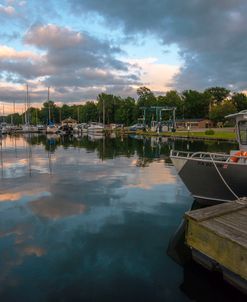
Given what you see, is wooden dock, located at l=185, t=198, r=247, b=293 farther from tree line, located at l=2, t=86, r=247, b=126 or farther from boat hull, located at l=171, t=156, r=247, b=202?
tree line, located at l=2, t=86, r=247, b=126

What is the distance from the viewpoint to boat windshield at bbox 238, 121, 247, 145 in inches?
490

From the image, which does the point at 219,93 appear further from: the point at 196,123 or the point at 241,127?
the point at 241,127

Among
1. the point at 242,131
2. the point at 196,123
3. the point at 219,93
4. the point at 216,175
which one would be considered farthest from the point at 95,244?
the point at 219,93

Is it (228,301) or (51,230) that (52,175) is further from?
(228,301)

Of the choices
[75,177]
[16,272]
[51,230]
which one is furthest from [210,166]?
[75,177]

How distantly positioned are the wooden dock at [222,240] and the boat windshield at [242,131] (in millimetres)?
5658

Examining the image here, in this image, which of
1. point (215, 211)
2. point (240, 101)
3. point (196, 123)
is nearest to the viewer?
point (215, 211)

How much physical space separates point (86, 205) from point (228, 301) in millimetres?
7191

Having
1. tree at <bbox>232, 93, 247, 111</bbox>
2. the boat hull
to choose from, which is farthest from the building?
the boat hull

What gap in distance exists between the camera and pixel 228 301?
5953 mm

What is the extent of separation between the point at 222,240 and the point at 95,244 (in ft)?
12.6

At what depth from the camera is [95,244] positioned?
8438mm

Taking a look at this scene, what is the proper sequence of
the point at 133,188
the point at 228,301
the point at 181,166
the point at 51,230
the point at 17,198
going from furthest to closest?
the point at 133,188
the point at 17,198
the point at 181,166
the point at 51,230
the point at 228,301

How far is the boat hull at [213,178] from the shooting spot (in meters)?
10.3
